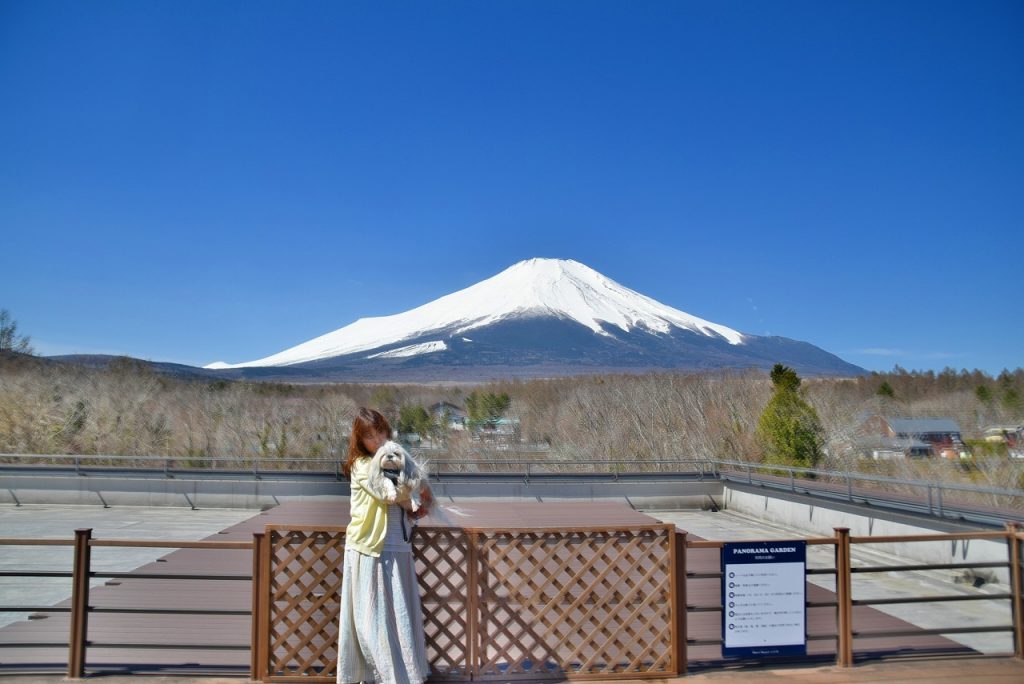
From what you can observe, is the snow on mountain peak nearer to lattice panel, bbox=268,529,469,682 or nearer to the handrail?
the handrail

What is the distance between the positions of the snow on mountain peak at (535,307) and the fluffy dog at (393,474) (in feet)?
412

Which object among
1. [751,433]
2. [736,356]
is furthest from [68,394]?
[736,356]

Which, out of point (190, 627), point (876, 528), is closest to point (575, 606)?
point (190, 627)

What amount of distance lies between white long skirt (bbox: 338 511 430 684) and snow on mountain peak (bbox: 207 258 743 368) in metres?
126

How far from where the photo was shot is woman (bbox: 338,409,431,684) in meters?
4.11

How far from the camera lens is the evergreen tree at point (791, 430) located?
17219 millimetres

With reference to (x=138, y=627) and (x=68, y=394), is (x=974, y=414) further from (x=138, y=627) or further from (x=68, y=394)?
(x=68, y=394)

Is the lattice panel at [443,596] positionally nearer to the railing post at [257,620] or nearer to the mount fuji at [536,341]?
the railing post at [257,620]

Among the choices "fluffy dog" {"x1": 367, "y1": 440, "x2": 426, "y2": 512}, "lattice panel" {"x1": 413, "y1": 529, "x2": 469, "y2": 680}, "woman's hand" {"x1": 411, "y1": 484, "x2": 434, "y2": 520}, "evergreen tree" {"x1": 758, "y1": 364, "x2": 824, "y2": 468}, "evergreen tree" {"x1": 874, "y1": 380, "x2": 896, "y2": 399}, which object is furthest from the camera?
"evergreen tree" {"x1": 874, "y1": 380, "x2": 896, "y2": 399}

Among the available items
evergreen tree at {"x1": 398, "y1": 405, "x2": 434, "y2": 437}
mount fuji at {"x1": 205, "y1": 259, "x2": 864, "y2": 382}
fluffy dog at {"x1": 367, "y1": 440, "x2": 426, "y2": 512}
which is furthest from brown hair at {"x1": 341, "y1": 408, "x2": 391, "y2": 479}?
mount fuji at {"x1": 205, "y1": 259, "x2": 864, "y2": 382}

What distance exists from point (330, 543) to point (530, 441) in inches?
927

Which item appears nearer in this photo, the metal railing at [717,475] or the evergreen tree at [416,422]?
the metal railing at [717,475]

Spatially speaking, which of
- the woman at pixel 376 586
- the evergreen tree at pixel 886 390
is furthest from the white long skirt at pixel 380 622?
the evergreen tree at pixel 886 390

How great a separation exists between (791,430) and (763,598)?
13.5 m
